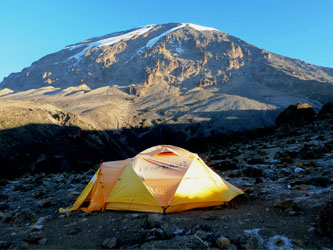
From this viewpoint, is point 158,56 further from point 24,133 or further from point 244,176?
point 244,176

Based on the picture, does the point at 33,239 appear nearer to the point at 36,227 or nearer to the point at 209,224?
the point at 36,227

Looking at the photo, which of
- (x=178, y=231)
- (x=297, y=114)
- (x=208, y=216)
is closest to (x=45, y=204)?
(x=178, y=231)

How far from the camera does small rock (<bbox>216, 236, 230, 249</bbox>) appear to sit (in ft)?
12.8

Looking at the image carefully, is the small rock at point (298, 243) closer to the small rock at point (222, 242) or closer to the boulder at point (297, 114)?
the small rock at point (222, 242)

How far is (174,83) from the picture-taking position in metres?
107

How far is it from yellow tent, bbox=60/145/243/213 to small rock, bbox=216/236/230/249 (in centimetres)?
226

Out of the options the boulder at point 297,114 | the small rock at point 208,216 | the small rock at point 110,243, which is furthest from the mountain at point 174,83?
the small rock at point 110,243

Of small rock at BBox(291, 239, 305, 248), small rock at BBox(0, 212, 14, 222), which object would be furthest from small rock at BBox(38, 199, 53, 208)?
small rock at BBox(291, 239, 305, 248)

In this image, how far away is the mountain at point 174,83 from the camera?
62.6 meters

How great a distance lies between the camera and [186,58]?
435 ft

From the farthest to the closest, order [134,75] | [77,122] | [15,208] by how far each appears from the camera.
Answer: [134,75]
[77,122]
[15,208]

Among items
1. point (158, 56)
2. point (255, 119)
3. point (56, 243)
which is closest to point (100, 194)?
point (56, 243)

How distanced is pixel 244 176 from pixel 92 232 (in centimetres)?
700

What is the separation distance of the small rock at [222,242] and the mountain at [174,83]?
50.3m
